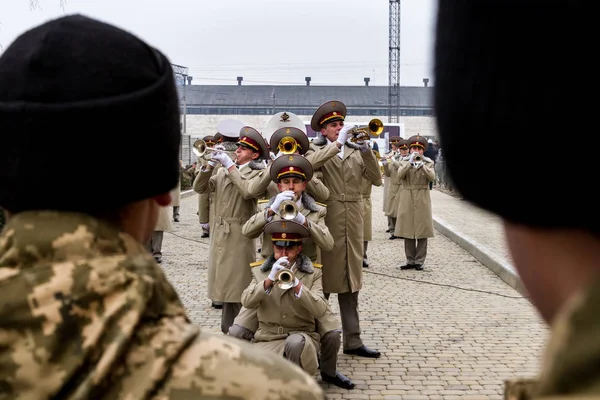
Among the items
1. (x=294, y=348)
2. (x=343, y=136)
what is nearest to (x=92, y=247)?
(x=294, y=348)

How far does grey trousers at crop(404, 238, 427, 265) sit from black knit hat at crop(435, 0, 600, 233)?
1184cm

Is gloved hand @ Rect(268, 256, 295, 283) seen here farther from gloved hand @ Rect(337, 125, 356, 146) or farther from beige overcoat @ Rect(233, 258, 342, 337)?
gloved hand @ Rect(337, 125, 356, 146)

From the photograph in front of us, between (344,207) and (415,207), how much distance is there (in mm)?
5481

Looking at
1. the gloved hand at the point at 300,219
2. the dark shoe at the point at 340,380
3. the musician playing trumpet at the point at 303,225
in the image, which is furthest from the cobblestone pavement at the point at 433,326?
the gloved hand at the point at 300,219

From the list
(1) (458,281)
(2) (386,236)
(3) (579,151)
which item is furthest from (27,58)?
(2) (386,236)

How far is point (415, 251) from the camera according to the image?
42.2 ft

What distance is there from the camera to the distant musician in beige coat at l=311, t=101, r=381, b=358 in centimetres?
725

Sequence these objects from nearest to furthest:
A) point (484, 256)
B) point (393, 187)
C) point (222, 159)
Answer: point (222, 159) < point (484, 256) < point (393, 187)

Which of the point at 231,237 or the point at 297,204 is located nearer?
the point at 297,204

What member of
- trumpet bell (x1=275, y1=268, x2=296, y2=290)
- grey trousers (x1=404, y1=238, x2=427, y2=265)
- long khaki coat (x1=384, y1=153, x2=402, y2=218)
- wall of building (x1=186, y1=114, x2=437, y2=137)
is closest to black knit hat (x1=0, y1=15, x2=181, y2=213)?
trumpet bell (x1=275, y1=268, x2=296, y2=290)

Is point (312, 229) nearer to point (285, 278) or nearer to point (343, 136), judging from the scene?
point (285, 278)

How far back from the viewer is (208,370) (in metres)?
1.30

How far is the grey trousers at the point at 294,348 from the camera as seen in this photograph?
18.0 ft

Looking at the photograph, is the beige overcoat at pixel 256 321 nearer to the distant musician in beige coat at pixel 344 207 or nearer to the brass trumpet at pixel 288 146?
the distant musician in beige coat at pixel 344 207
